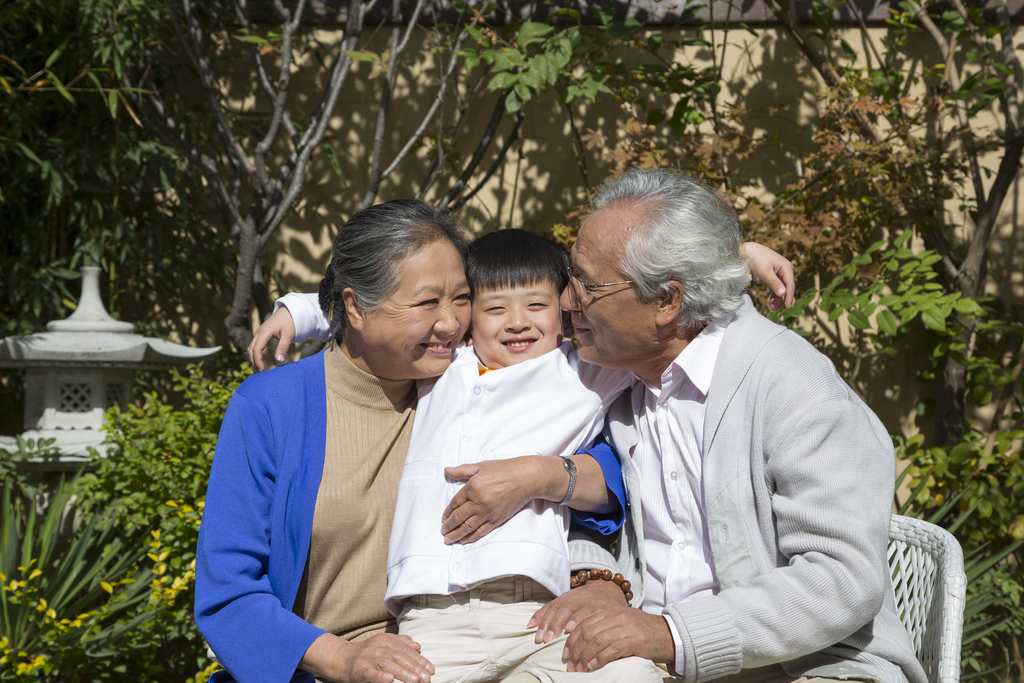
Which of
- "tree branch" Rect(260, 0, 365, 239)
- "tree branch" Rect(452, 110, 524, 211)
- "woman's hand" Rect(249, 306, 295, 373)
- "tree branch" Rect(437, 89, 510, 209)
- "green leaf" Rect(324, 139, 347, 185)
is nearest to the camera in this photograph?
"woman's hand" Rect(249, 306, 295, 373)

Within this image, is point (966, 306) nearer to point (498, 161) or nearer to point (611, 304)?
point (611, 304)

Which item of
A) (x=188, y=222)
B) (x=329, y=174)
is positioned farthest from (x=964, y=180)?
(x=188, y=222)

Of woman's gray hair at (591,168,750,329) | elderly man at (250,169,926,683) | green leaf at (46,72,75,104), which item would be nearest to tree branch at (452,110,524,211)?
green leaf at (46,72,75,104)

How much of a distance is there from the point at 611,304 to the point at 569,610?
76 centimetres

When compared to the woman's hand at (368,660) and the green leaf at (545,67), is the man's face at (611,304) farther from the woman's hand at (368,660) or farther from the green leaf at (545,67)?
the green leaf at (545,67)

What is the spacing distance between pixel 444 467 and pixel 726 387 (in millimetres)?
727

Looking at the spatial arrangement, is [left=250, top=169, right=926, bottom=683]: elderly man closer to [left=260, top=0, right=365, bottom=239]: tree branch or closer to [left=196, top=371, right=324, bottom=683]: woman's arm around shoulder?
[left=196, top=371, right=324, bottom=683]: woman's arm around shoulder

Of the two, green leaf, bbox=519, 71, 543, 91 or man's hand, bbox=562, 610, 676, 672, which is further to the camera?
green leaf, bbox=519, 71, 543, 91

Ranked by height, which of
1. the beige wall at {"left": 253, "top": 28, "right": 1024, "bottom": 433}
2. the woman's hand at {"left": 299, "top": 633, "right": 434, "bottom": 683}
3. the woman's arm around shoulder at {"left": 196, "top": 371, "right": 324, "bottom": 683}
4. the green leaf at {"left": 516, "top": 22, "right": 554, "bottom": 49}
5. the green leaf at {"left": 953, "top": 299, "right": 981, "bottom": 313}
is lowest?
the woman's hand at {"left": 299, "top": 633, "right": 434, "bottom": 683}

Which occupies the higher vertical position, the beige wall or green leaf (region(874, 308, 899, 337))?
the beige wall

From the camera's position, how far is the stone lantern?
334 cm

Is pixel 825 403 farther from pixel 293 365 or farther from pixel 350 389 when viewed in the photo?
pixel 293 365

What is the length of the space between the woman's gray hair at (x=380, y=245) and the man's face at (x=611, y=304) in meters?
0.37

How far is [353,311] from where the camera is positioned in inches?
79.4
